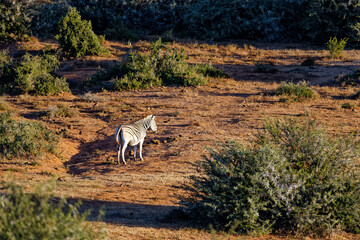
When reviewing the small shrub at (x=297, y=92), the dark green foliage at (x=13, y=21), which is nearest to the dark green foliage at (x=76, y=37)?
the dark green foliage at (x=13, y=21)

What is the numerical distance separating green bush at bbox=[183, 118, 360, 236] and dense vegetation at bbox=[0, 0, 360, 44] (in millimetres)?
19006

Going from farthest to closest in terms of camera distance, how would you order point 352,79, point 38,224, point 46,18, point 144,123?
point 46,18 → point 352,79 → point 144,123 → point 38,224

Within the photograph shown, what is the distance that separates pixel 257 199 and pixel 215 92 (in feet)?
35.9

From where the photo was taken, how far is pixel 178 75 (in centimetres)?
1756

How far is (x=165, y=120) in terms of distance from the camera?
518 inches

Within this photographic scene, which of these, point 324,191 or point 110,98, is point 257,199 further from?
point 110,98

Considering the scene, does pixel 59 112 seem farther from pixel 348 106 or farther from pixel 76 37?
pixel 348 106

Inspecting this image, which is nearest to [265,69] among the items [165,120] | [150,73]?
[150,73]

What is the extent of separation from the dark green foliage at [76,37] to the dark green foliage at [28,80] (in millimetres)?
3417

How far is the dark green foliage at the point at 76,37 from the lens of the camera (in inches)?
794

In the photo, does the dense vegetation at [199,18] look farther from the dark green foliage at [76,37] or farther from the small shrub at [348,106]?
the small shrub at [348,106]

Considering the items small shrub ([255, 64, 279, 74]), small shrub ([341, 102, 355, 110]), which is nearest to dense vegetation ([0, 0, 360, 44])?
small shrub ([255, 64, 279, 74])

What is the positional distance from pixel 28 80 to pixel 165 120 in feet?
20.8

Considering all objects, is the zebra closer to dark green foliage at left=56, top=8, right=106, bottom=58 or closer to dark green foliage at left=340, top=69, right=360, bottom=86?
dark green foliage at left=340, top=69, right=360, bottom=86
